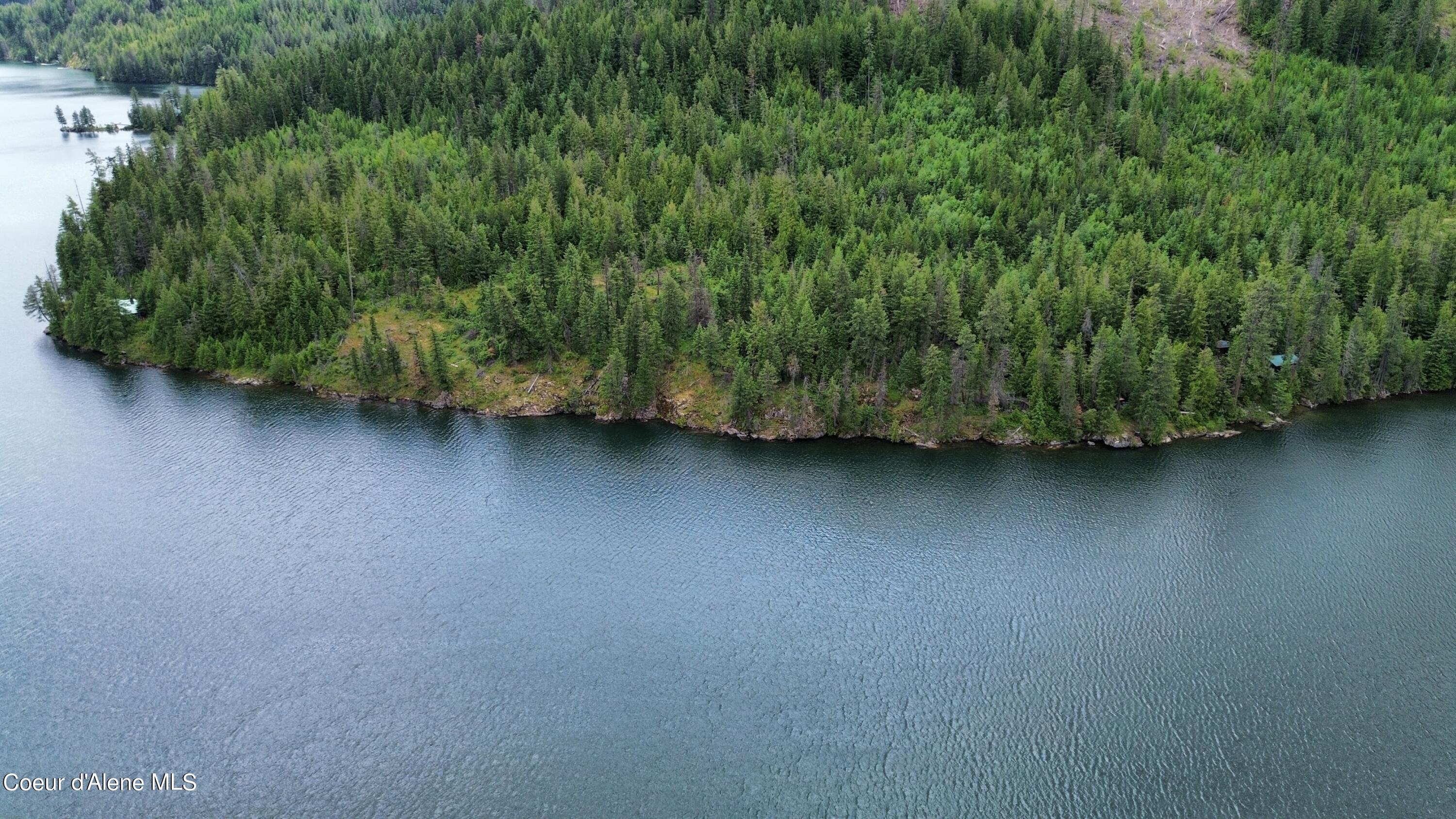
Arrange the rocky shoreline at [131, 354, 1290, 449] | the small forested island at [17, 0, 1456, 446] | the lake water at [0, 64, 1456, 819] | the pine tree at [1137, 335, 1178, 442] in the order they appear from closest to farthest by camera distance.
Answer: the lake water at [0, 64, 1456, 819]
the pine tree at [1137, 335, 1178, 442]
the rocky shoreline at [131, 354, 1290, 449]
the small forested island at [17, 0, 1456, 446]

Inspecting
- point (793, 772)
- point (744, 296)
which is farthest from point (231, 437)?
point (793, 772)

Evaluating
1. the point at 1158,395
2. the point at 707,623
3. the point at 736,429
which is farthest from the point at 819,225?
the point at 707,623

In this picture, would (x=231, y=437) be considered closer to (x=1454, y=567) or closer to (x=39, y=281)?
(x=39, y=281)

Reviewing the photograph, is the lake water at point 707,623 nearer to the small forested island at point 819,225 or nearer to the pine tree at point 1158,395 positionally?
the pine tree at point 1158,395

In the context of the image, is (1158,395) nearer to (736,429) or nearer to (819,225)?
(736,429)

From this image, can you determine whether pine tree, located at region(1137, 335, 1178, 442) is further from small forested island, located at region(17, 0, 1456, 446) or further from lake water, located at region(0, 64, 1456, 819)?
lake water, located at region(0, 64, 1456, 819)

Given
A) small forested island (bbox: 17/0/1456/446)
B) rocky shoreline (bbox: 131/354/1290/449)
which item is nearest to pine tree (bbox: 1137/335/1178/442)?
small forested island (bbox: 17/0/1456/446)

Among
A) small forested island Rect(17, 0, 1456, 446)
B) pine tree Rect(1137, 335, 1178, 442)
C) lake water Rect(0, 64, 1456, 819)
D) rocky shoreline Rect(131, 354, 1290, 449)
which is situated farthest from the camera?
small forested island Rect(17, 0, 1456, 446)
